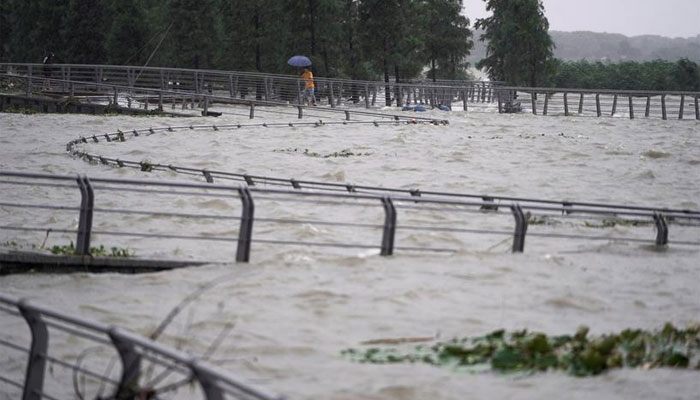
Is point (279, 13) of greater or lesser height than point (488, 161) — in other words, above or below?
above

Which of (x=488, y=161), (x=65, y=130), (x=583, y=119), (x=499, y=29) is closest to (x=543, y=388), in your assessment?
(x=488, y=161)

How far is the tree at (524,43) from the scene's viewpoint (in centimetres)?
8862

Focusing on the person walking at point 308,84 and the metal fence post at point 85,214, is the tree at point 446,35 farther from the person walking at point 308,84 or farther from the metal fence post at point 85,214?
the metal fence post at point 85,214

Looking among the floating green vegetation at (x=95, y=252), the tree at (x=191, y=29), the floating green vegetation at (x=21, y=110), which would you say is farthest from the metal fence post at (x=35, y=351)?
the tree at (x=191, y=29)

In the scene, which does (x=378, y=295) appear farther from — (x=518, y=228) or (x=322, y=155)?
(x=322, y=155)

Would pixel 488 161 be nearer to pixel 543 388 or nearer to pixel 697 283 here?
pixel 697 283

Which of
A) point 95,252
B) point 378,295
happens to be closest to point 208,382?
point 378,295

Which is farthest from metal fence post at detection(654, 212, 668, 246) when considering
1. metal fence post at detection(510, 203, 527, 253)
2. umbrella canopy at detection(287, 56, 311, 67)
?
umbrella canopy at detection(287, 56, 311, 67)

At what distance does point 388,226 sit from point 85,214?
10.8ft

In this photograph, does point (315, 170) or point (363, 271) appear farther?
point (315, 170)

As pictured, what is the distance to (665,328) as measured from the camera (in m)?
11.1

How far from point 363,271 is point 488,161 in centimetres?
1904

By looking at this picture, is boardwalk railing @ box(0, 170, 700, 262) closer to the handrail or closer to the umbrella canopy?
the handrail

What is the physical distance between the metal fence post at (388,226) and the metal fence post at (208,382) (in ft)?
28.3
